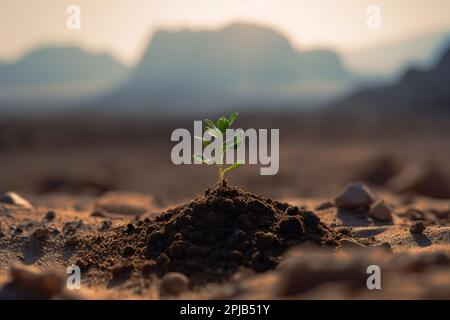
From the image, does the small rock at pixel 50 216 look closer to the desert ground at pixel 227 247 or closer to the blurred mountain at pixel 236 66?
the desert ground at pixel 227 247

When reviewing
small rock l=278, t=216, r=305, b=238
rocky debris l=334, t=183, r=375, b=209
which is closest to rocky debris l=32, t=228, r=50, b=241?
small rock l=278, t=216, r=305, b=238

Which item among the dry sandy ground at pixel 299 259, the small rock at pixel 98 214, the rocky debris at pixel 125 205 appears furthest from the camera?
the rocky debris at pixel 125 205

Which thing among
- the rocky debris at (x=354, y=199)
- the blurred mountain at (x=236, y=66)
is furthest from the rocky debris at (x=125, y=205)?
the blurred mountain at (x=236, y=66)

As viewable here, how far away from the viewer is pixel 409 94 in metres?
56.8

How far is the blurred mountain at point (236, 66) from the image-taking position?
140 meters

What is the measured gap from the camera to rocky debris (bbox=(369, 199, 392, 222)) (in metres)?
6.48

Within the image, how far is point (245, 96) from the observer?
12606cm

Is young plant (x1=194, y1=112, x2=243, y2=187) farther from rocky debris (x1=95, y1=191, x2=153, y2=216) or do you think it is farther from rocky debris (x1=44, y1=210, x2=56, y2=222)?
rocky debris (x1=95, y1=191, x2=153, y2=216)

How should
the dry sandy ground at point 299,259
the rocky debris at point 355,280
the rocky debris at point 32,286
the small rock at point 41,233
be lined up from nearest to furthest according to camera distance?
the rocky debris at point 355,280 → the dry sandy ground at point 299,259 → the rocky debris at point 32,286 → the small rock at point 41,233

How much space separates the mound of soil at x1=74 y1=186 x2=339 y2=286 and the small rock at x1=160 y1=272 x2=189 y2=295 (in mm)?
104

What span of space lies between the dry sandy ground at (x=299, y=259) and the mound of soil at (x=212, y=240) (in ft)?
0.41

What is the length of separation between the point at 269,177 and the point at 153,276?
14.0 m

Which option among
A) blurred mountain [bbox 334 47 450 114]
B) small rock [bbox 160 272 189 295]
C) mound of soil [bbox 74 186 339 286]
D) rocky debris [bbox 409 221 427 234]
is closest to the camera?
small rock [bbox 160 272 189 295]
